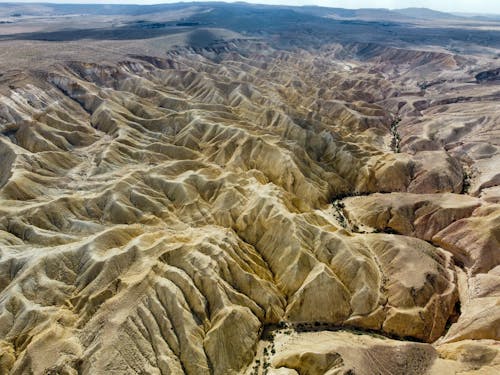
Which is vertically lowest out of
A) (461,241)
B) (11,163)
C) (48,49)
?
(461,241)

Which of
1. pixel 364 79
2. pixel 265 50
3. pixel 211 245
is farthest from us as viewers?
pixel 265 50

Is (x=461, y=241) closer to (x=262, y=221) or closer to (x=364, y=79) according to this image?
(x=262, y=221)

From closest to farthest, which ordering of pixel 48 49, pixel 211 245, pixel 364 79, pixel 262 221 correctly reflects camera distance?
pixel 211 245
pixel 262 221
pixel 48 49
pixel 364 79

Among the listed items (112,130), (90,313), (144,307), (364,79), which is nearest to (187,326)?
(144,307)

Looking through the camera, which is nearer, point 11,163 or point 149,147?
point 11,163

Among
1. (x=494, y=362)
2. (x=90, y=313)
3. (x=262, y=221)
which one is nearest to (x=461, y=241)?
(x=494, y=362)

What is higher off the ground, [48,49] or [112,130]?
[48,49]

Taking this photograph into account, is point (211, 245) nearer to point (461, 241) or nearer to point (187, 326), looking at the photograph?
point (187, 326)
